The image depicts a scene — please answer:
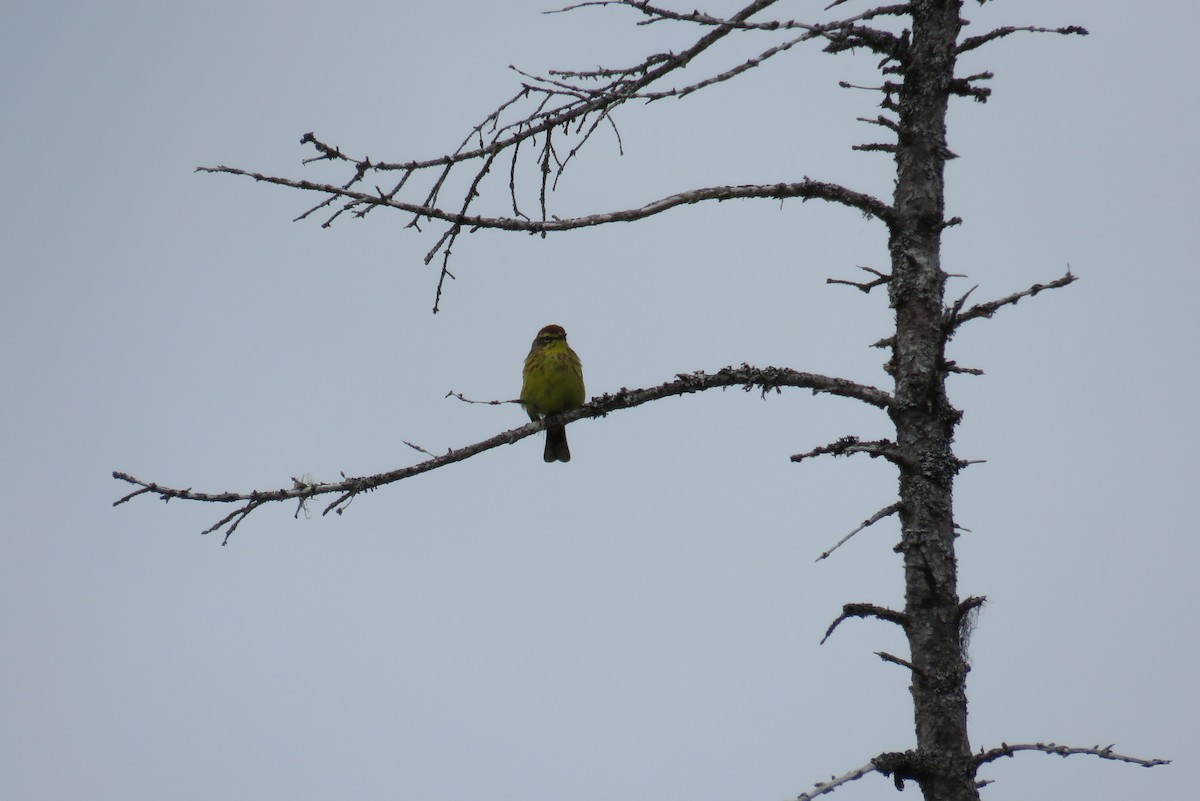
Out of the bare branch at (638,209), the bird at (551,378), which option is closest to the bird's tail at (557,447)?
the bird at (551,378)

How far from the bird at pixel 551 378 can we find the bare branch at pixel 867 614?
142 inches

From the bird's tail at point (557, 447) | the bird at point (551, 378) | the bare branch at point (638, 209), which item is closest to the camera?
the bare branch at point (638, 209)

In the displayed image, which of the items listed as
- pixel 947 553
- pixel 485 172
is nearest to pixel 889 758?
pixel 947 553

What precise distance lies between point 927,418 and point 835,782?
1419mm

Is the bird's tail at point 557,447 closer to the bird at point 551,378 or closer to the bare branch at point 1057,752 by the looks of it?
the bird at point 551,378

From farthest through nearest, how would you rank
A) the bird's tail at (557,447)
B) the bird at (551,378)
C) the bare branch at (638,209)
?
the bird's tail at (557,447) → the bird at (551,378) → the bare branch at (638,209)

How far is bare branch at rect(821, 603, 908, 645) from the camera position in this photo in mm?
4712

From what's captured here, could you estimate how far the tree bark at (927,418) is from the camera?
4711 millimetres

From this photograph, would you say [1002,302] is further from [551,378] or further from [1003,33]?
[551,378]

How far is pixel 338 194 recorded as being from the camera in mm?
4379

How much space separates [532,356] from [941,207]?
3.87 metres

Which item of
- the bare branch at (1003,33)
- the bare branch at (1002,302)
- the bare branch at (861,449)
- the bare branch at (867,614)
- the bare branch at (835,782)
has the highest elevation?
the bare branch at (1003,33)

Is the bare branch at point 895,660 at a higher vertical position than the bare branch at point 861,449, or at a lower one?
lower

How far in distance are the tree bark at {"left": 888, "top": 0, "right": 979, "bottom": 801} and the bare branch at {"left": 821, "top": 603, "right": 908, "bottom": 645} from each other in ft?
0.14
